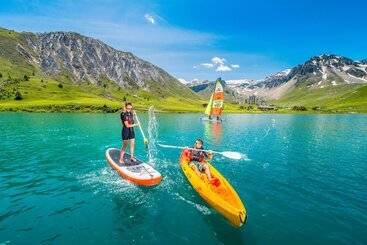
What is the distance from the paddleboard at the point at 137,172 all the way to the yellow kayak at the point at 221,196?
305cm

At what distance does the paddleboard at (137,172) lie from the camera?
87.5ft

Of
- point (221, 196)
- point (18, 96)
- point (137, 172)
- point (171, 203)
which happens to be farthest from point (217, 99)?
point (18, 96)

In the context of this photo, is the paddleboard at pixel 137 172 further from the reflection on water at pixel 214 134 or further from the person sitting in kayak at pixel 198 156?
the reflection on water at pixel 214 134

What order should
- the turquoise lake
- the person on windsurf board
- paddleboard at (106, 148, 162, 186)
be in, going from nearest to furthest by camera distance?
1. the turquoise lake
2. paddleboard at (106, 148, 162, 186)
3. the person on windsurf board

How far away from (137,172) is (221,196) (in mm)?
8733

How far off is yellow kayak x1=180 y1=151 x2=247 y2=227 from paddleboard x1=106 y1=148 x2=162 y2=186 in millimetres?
3049

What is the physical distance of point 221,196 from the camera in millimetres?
22297

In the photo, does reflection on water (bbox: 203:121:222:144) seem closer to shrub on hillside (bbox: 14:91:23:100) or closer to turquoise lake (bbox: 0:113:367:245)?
turquoise lake (bbox: 0:113:367:245)

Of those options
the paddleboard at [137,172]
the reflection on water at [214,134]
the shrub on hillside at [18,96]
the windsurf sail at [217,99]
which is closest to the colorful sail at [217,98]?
the windsurf sail at [217,99]

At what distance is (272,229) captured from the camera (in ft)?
65.8

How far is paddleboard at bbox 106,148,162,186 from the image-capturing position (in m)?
26.7

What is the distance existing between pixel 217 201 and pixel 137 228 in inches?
203

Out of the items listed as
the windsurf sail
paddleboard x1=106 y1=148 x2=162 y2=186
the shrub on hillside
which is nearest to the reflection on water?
the windsurf sail

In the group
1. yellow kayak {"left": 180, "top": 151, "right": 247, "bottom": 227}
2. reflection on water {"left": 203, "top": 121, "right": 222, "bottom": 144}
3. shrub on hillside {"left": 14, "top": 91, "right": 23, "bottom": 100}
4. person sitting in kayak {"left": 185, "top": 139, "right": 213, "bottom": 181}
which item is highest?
person sitting in kayak {"left": 185, "top": 139, "right": 213, "bottom": 181}
